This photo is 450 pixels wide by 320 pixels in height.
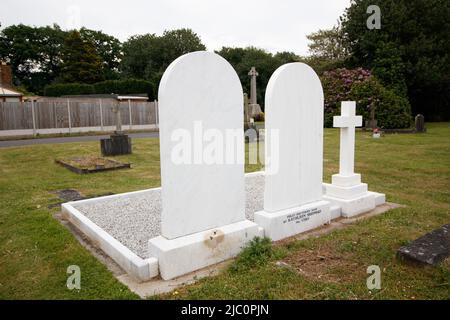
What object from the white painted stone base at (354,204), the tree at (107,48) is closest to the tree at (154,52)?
the tree at (107,48)

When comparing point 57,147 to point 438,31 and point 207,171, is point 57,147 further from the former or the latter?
point 438,31

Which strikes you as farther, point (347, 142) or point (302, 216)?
point (347, 142)

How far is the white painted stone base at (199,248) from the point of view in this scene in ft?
11.7

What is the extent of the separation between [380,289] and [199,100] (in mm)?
2619

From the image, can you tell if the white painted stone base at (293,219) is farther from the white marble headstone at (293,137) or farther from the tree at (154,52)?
the tree at (154,52)

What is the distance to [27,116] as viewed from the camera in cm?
2088

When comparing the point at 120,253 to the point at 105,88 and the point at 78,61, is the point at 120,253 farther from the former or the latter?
the point at 78,61

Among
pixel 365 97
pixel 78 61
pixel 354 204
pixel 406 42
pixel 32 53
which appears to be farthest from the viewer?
pixel 32 53

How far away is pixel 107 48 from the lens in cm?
5066

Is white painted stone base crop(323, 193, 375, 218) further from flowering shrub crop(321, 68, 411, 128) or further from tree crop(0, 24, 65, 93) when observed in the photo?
tree crop(0, 24, 65, 93)

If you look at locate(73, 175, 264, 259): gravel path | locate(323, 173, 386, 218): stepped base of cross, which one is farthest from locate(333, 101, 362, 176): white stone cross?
locate(73, 175, 264, 259): gravel path

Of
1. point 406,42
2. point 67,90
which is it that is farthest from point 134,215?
point 67,90

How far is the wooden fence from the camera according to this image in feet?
66.6

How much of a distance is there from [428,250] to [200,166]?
2651mm
